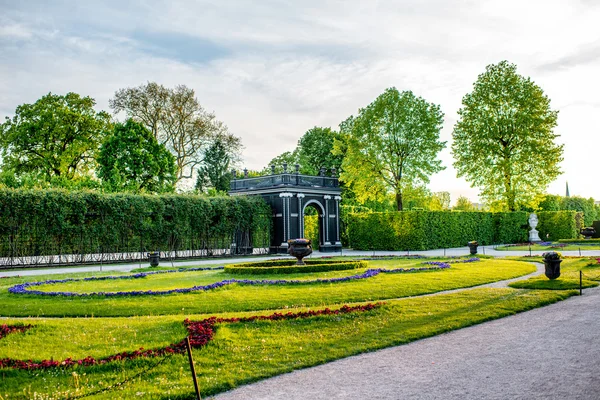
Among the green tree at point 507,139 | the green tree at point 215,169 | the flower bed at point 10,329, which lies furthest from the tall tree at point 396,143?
the flower bed at point 10,329

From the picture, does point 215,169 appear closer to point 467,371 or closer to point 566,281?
point 566,281

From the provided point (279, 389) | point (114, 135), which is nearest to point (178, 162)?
point (114, 135)

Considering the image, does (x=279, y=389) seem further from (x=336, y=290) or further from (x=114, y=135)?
(x=114, y=135)

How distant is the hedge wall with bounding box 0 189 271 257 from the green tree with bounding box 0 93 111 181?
53.7 ft

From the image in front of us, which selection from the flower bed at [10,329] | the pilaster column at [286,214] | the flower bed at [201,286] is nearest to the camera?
the flower bed at [10,329]

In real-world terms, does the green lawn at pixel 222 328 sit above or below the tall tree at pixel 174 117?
below

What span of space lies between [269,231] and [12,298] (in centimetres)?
2548

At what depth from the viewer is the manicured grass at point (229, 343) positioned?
6715mm

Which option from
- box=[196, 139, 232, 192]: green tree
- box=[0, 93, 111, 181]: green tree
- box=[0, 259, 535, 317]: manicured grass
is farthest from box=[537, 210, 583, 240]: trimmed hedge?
box=[0, 93, 111, 181]: green tree

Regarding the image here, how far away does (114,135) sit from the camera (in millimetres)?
45625

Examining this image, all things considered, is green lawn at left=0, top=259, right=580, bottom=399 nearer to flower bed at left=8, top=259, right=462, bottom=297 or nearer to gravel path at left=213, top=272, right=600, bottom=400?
flower bed at left=8, top=259, right=462, bottom=297

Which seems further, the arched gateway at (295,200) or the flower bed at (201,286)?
the arched gateway at (295,200)

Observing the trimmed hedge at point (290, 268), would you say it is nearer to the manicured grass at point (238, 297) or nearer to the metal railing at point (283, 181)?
the manicured grass at point (238, 297)

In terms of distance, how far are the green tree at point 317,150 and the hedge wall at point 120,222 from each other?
2217 centimetres
